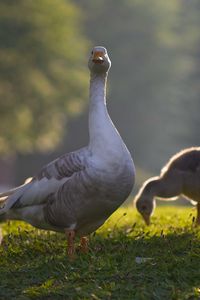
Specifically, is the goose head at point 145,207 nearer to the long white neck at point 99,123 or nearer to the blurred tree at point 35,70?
the long white neck at point 99,123

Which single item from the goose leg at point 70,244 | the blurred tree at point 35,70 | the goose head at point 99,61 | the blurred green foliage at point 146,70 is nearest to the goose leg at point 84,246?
the goose leg at point 70,244

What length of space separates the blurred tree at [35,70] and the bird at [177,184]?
65.8 ft

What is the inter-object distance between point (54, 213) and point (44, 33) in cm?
2465

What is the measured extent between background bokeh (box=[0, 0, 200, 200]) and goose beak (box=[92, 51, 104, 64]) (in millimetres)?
25462

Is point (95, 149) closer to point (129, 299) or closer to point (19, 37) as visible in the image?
point (129, 299)

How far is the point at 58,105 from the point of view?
3488 cm

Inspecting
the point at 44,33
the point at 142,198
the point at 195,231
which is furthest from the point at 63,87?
the point at 195,231

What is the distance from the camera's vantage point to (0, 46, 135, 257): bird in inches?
295

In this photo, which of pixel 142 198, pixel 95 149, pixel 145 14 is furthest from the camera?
pixel 145 14

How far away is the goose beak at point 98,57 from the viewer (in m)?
7.99

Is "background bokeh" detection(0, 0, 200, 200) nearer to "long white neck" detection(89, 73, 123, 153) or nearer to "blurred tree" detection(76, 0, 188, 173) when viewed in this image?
"blurred tree" detection(76, 0, 188, 173)

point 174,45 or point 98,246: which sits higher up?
point 174,45

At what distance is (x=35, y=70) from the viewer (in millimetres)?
32500

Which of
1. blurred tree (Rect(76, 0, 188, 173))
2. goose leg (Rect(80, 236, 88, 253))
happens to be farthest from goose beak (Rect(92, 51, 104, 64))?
blurred tree (Rect(76, 0, 188, 173))
